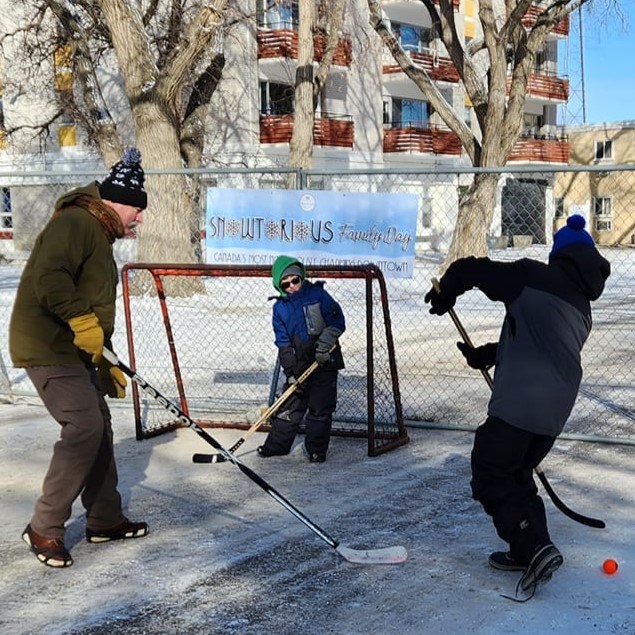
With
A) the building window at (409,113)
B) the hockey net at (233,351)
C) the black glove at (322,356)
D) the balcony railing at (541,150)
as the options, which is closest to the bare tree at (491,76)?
the hockey net at (233,351)

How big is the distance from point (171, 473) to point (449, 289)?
2690mm

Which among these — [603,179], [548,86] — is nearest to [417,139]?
[548,86]

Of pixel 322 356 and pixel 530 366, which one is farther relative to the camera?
pixel 322 356

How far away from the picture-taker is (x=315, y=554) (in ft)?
14.2

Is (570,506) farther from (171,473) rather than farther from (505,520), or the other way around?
(171,473)

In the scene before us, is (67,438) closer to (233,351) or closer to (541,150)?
(233,351)

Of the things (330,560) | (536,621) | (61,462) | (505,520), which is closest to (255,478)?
(330,560)

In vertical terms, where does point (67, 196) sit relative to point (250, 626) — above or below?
above

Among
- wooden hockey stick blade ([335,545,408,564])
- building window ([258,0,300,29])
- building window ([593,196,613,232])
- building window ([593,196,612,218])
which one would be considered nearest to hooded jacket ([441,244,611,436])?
wooden hockey stick blade ([335,545,408,564])

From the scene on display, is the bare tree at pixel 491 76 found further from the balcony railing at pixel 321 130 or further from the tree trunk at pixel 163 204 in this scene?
the balcony railing at pixel 321 130

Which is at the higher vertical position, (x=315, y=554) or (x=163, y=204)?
(x=163, y=204)

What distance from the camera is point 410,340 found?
11.8 metres

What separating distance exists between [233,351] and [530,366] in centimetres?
721

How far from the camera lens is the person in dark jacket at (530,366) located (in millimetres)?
3736
